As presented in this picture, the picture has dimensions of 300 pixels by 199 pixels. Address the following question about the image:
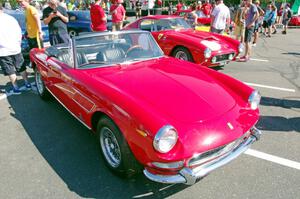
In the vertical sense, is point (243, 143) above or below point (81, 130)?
above

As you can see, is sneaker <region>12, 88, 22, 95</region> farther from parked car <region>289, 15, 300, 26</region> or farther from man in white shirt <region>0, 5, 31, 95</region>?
parked car <region>289, 15, 300, 26</region>

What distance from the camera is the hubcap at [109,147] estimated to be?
113 inches

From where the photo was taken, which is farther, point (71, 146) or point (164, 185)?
point (71, 146)

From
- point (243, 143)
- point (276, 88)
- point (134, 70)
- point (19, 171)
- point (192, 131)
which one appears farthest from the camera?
point (276, 88)

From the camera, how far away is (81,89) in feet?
10.6

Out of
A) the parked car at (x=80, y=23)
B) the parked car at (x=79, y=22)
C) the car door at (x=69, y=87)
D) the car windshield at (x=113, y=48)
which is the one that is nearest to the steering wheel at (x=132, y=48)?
the car windshield at (x=113, y=48)

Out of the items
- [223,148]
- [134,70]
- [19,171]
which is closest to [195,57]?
[134,70]

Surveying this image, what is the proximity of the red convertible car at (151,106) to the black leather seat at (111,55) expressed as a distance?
0.01 m

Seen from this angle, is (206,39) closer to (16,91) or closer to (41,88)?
(41,88)

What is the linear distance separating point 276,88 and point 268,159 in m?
2.87

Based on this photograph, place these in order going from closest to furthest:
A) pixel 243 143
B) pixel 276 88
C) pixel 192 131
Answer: pixel 192 131
pixel 243 143
pixel 276 88

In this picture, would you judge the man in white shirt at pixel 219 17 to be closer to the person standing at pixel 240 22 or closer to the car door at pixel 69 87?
the person standing at pixel 240 22

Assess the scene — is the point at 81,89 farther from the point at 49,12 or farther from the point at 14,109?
the point at 49,12

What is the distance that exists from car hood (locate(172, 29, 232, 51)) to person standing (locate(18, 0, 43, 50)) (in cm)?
319
